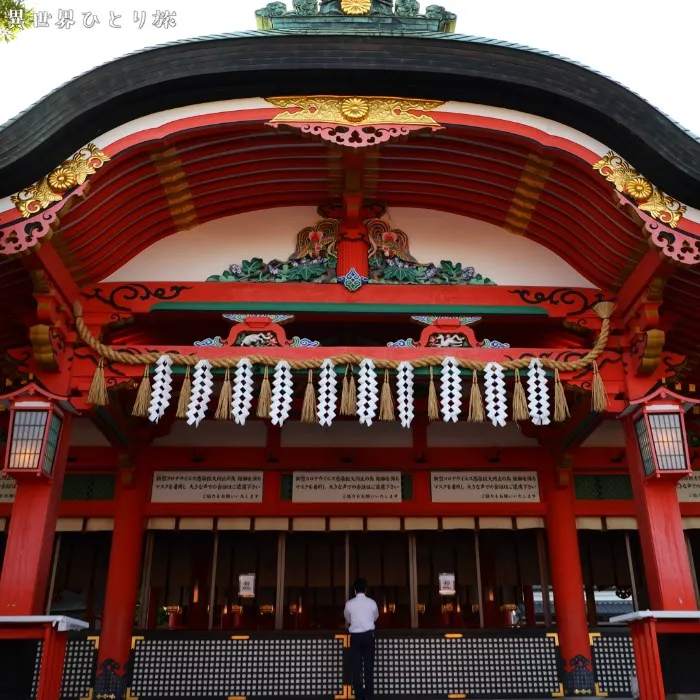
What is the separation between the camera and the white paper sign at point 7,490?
27.6ft

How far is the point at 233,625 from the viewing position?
29.8ft

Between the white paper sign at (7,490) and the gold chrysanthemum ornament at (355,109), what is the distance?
5691 millimetres

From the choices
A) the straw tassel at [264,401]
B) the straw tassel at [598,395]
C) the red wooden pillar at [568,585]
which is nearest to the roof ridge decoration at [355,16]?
the straw tassel at [264,401]

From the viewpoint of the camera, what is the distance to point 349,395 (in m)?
6.39

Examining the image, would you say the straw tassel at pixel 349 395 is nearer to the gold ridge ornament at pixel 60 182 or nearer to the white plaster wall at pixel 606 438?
the gold ridge ornament at pixel 60 182

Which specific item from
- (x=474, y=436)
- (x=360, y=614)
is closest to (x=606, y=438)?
(x=474, y=436)

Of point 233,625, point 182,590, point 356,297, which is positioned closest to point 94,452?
point 182,590

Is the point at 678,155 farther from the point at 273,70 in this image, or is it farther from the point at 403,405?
the point at 273,70

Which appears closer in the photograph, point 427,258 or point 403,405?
point 403,405

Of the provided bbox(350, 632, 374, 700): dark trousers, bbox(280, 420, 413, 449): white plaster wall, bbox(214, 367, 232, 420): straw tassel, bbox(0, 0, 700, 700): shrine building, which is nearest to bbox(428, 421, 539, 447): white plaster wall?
bbox(0, 0, 700, 700): shrine building

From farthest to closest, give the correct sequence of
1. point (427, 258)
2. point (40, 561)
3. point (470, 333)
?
point (427, 258)
point (470, 333)
point (40, 561)

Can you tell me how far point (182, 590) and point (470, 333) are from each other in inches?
188

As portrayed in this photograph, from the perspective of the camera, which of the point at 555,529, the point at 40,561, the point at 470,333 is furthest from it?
the point at 555,529

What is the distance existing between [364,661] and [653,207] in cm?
483
